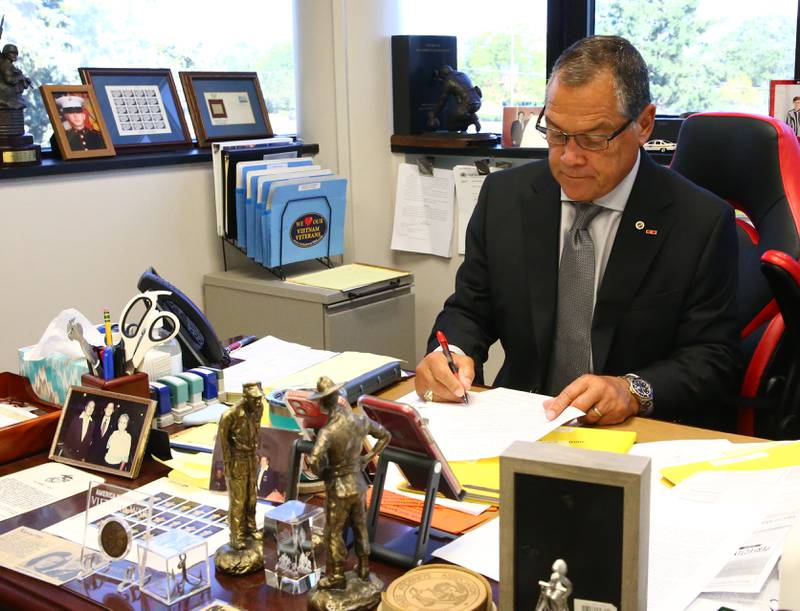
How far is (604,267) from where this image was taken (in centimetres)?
205

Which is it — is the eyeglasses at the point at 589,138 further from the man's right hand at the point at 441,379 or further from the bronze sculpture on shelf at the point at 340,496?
the bronze sculpture on shelf at the point at 340,496

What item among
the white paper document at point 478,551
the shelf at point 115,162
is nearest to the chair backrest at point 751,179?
the white paper document at point 478,551

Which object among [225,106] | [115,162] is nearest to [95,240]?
[115,162]

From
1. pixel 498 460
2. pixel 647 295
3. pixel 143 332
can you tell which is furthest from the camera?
pixel 647 295

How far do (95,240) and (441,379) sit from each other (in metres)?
1.60

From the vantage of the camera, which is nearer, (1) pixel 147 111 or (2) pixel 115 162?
(2) pixel 115 162

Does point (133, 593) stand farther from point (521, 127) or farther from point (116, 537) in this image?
point (521, 127)

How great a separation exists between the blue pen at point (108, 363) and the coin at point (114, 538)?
1.50 ft

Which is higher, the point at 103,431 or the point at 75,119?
the point at 75,119

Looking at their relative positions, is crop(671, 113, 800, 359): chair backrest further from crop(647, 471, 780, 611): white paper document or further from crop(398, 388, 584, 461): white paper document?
crop(647, 471, 780, 611): white paper document

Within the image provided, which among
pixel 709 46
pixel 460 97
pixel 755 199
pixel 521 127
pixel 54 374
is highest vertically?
pixel 709 46

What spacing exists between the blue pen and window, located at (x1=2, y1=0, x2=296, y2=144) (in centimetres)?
168

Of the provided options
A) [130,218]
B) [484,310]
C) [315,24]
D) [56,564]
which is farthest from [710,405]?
[315,24]

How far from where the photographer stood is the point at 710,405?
198cm
